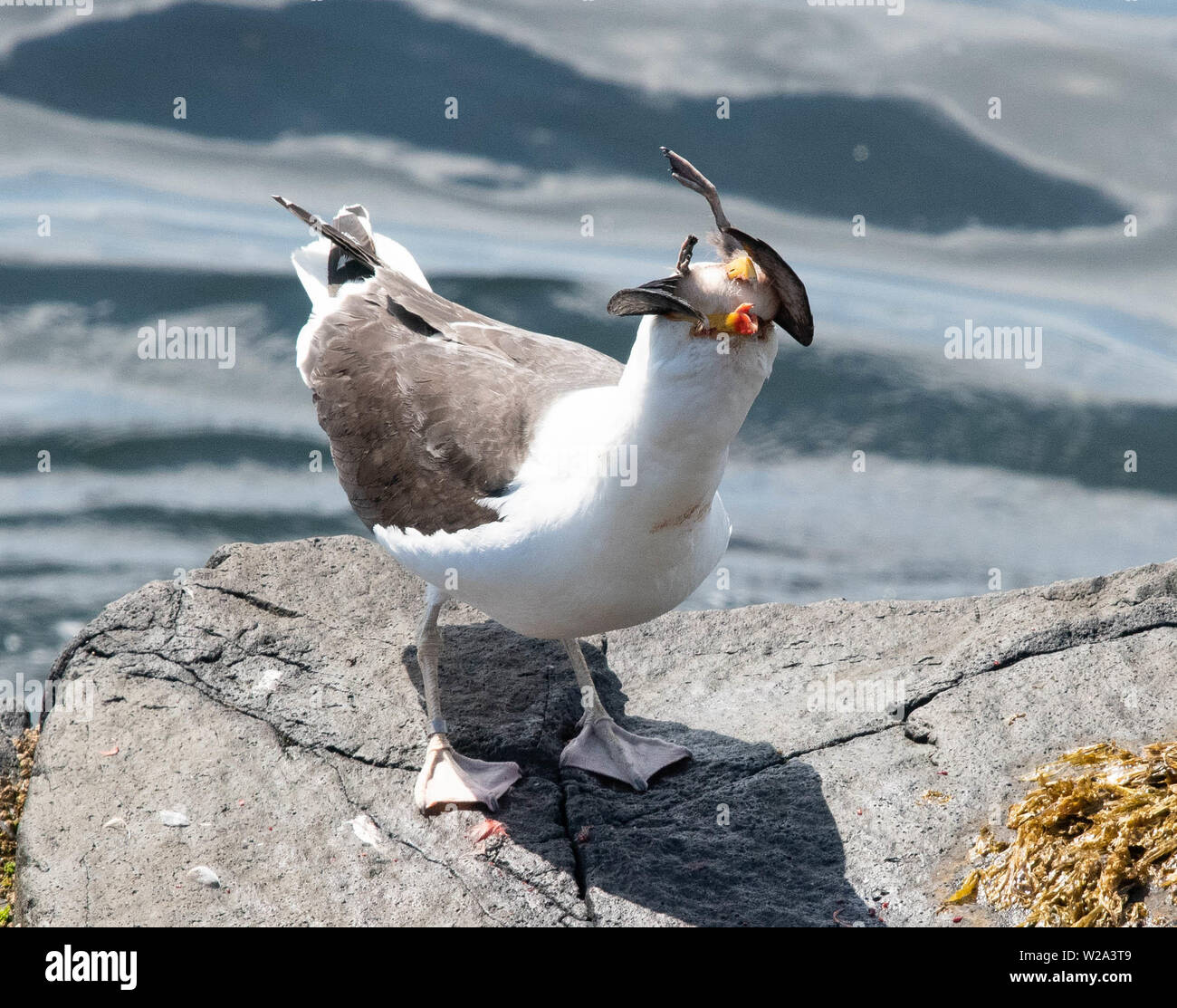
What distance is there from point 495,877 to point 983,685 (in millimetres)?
2155

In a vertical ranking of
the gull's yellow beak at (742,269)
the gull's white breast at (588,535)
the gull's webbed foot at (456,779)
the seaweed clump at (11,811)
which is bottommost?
the seaweed clump at (11,811)

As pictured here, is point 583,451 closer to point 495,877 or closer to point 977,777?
point 495,877

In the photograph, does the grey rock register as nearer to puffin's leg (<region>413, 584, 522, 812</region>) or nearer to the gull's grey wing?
puffin's leg (<region>413, 584, 522, 812</region>)

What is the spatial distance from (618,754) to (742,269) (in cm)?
225

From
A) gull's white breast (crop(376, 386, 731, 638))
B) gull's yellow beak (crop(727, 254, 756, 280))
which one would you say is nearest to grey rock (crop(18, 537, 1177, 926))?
gull's white breast (crop(376, 386, 731, 638))

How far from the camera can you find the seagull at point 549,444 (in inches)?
158

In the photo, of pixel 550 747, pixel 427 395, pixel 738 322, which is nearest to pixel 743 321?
pixel 738 322

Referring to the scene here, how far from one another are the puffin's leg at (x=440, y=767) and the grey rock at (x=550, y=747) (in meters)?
0.08

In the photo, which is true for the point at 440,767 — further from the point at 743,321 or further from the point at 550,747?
the point at 743,321

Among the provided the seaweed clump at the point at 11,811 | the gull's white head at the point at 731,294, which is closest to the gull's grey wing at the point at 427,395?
the gull's white head at the point at 731,294

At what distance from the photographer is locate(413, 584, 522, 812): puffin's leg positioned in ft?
16.5

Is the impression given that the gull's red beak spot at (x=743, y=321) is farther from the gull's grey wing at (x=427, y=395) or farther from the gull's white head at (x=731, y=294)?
the gull's grey wing at (x=427, y=395)

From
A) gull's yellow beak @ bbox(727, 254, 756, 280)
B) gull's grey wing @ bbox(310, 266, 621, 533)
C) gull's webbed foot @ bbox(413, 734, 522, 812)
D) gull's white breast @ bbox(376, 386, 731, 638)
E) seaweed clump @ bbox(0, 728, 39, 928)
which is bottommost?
seaweed clump @ bbox(0, 728, 39, 928)
